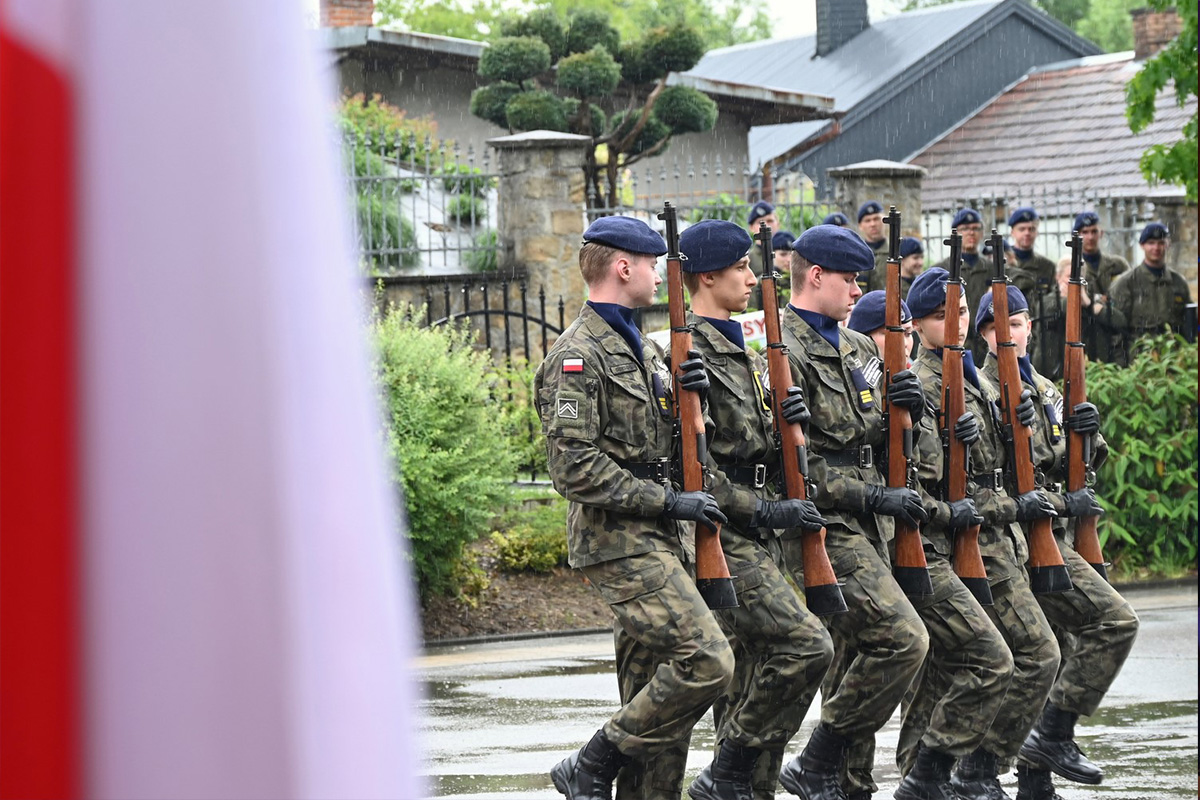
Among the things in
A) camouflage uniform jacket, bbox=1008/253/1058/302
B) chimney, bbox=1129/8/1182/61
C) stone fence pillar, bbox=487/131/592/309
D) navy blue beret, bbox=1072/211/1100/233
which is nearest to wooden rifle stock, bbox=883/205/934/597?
navy blue beret, bbox=1072/211/1100/233

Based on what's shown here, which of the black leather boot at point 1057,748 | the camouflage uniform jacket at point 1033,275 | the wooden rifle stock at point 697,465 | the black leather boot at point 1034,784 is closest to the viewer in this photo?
the wooden rifle stock at point 697,465

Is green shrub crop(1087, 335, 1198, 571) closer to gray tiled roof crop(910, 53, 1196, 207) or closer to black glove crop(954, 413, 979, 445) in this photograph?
black glove crop(954, 413, 979, 445)

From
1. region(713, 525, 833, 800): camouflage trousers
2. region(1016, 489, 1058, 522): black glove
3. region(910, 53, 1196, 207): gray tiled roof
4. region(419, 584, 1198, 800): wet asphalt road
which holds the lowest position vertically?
region(419, 584, 1198, 800): wet asphalt road

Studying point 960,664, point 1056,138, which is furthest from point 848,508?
point 1056,138

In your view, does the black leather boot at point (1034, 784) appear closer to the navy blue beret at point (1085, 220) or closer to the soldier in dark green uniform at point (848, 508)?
the soldier in dark green uniform at point (848, 508)

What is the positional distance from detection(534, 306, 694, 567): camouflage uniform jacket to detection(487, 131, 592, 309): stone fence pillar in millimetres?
9423

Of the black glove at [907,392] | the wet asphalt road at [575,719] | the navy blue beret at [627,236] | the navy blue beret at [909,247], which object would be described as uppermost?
the navy blue beret at [627,236]

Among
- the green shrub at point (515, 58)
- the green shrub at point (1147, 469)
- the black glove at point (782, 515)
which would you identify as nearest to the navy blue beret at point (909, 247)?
the green shrub at point (1147, 469)

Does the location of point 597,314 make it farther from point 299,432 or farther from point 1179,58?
point 1179,58

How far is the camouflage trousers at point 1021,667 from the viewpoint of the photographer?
6730 mm

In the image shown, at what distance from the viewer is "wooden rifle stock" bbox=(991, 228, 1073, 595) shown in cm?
715

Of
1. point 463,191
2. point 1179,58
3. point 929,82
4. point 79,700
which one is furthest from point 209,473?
point 929,82

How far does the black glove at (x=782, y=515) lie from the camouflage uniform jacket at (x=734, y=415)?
0.18 ft

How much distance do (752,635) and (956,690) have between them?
1.00 meters
